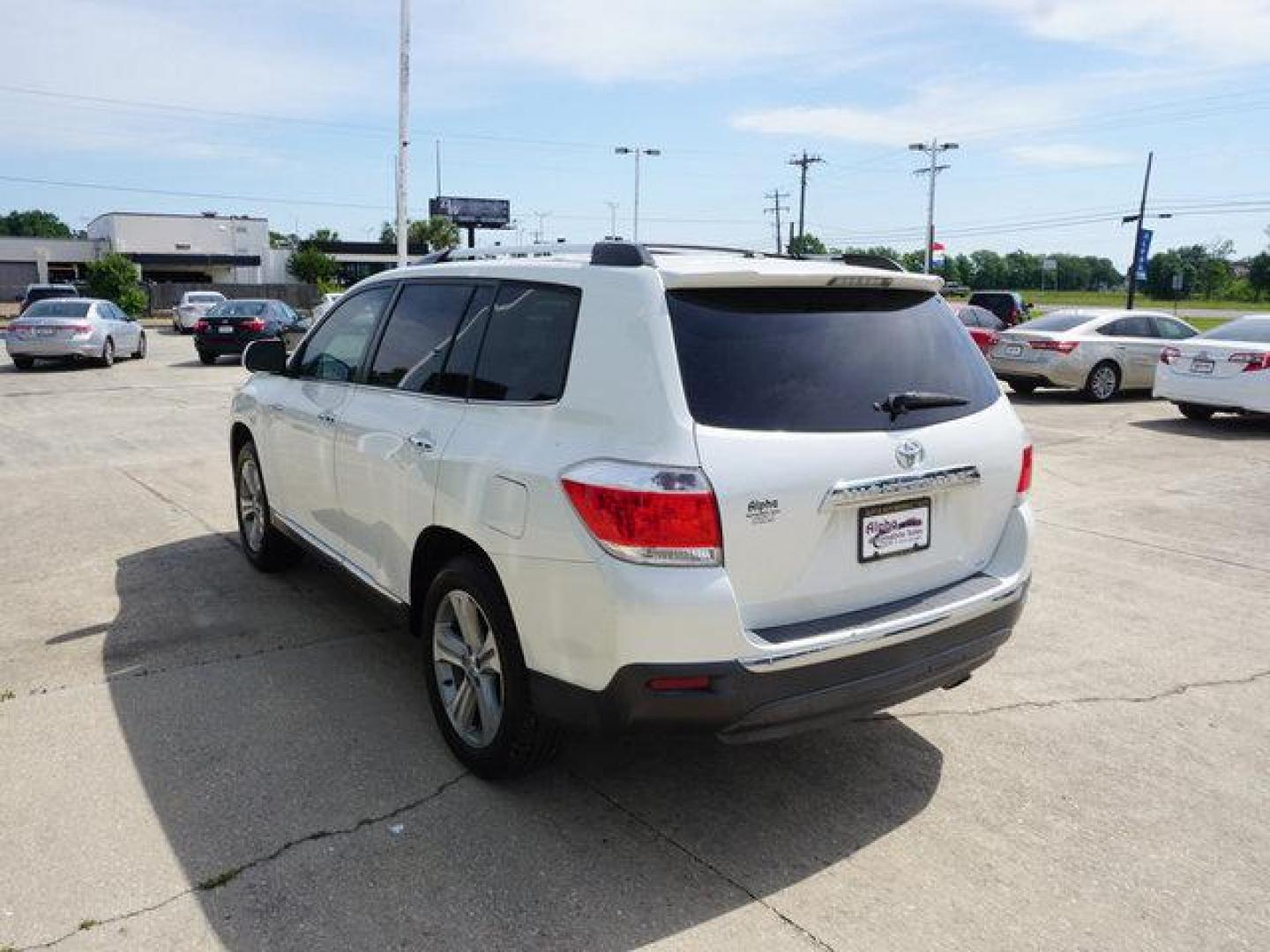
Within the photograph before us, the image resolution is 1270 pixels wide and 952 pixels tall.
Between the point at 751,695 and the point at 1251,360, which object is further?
the point at 1251,360

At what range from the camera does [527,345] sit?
11.0ft

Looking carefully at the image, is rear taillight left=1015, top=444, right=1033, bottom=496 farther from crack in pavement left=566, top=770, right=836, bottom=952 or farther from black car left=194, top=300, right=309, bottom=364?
black car left=194, top=300, right=309, bottom=364

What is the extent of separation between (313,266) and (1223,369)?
76.8 meters

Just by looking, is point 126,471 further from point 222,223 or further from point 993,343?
point 222,223

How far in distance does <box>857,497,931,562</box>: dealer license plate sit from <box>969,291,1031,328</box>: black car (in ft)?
79.5

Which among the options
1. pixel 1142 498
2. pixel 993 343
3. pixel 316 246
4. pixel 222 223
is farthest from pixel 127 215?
pixel 1142 498

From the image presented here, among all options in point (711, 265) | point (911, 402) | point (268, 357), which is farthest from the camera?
point (268, 357)

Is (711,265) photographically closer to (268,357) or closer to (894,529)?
(894,529)

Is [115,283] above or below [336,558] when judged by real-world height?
above

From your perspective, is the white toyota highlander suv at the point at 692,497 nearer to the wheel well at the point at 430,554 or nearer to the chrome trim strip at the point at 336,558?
the wheel well at the point at 430,554

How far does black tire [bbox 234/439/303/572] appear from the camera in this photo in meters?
5.70

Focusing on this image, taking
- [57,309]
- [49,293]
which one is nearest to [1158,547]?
[57,309]

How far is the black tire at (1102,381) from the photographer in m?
15.5

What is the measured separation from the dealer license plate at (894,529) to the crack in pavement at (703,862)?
104 cm
